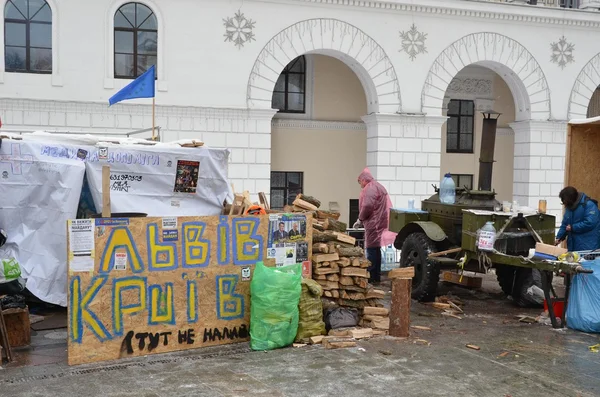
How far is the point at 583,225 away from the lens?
374 inches

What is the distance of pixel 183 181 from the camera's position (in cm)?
930

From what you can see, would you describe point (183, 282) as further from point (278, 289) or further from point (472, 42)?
point (472, 42)

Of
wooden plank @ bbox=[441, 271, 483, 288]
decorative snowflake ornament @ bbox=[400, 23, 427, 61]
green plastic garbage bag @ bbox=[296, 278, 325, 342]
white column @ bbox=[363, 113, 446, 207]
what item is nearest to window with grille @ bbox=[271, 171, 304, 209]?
white column @ bbox=[363, 113, 446, 207]

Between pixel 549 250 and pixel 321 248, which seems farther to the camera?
pixel 549 250

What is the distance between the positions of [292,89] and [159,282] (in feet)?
40.8

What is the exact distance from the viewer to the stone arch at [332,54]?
15.6m

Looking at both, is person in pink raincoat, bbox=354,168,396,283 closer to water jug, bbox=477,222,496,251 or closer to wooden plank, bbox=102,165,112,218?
water jug, bbox=477,222,496,251

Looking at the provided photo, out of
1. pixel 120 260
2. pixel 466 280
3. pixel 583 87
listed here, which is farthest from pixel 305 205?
pixel 583 87

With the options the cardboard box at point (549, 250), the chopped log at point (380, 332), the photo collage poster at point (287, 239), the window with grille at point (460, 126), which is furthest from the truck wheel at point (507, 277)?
the window with grille at point (460, 126)

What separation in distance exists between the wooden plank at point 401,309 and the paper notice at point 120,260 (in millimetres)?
3291

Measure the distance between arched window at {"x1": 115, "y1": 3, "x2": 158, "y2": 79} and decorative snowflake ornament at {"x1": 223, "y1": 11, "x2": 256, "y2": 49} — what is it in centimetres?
166

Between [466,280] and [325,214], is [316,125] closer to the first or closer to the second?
[466,280]

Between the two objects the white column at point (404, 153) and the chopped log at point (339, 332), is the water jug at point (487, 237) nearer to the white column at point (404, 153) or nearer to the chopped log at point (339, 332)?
the chopped log at point (339, 332)

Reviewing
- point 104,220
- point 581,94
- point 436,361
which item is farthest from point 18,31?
point 581,94
